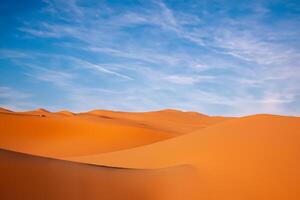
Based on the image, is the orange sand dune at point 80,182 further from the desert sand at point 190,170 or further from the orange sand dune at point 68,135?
the orange sand dune at point 68,135

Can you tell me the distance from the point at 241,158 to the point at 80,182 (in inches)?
169

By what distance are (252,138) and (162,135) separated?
17.4 meters

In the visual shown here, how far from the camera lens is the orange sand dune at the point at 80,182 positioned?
5.96 m

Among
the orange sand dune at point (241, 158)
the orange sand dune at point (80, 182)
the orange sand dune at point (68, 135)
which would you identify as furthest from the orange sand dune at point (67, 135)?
the orange sand dune at point (80, 182)

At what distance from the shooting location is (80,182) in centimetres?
686

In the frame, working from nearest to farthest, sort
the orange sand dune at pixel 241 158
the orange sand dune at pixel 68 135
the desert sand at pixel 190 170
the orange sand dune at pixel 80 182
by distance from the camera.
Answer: the orange sand dune at pixel 80 182 → the desert sand at pixel 190 170 → the orange sand dune at pixel 241 158 → the orange sand dune at pixel 68 135

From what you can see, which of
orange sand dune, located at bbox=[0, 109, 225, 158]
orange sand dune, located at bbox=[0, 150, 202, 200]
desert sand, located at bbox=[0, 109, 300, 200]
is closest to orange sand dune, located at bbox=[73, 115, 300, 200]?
desert sand, located at bbox=[0, 109, 300, 200]

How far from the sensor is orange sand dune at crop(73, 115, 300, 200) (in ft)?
25.2

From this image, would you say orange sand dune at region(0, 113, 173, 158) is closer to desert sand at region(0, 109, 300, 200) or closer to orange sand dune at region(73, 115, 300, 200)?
desert sand at region(0, 109, 300, 200)

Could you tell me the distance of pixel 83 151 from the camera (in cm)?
2355

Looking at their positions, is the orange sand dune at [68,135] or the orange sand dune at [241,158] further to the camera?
the orange sand dune at [68,135]

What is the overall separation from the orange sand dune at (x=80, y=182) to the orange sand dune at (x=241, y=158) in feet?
2.16

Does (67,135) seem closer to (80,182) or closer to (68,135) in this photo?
(68,135)

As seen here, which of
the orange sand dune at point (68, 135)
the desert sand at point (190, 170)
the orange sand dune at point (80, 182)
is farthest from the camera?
the orange sand dune at point (68, 135)
